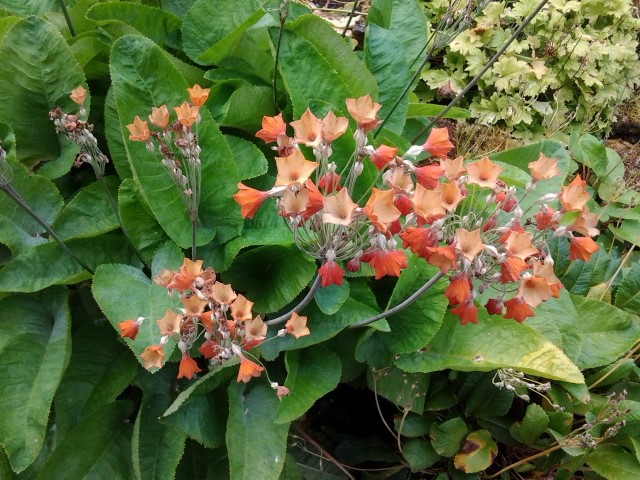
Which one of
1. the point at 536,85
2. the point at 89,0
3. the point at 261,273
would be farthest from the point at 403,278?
the point at 536,85

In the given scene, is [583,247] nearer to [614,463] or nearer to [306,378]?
[306,378]

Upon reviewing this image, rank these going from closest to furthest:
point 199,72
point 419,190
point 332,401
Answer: point 419,190 → point 199,72 → point 332,401

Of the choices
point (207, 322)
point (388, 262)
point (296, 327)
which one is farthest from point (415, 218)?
point (207, 322)

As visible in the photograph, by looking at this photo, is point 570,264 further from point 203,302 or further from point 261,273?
point 203,302

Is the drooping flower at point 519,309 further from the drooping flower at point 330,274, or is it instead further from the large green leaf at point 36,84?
the large green leaf at point 36,84

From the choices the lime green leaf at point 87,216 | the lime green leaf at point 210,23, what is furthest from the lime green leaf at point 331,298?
the lime green leaf at point 210,23
